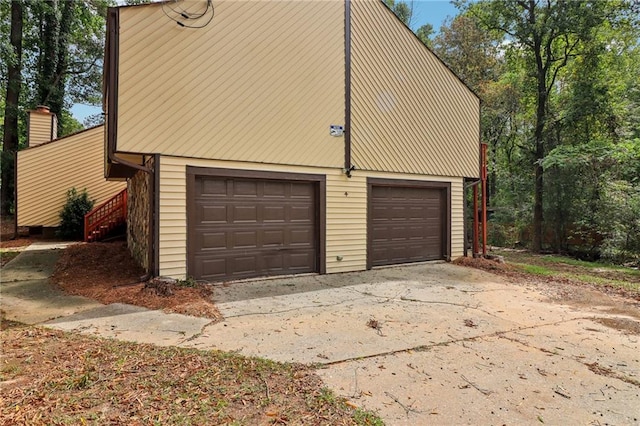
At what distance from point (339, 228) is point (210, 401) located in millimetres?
5348

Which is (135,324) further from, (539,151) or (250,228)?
(539,151)

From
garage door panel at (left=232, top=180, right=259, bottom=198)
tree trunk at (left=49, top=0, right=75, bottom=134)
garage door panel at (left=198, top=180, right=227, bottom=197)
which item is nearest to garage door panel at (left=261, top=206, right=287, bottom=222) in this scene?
garage door panel at (left=232, top=180, right=259, bottom=198)

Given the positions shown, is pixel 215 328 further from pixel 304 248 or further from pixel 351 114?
pixel 351 114

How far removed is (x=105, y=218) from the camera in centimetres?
1145

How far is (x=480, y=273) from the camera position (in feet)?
26.2

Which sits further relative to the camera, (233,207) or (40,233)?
(40,233)

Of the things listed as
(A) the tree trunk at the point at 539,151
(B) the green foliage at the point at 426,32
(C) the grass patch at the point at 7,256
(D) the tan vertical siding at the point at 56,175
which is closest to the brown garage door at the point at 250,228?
(C) the grass patch at the point at 7,256

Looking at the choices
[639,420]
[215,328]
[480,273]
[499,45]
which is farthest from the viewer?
[499,45]

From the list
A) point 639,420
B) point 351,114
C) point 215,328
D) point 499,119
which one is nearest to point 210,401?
point 215,328

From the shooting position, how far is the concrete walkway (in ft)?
8.46

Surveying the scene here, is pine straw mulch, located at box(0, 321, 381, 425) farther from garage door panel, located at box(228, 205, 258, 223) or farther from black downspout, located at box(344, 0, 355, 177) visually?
black downspout, located at box(344, 0, 355, 177)

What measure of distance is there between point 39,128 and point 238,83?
12.4m

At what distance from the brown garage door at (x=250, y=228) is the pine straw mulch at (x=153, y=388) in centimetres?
283

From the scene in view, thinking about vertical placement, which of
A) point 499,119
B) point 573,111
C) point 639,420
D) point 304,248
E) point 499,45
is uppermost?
point 499,45
